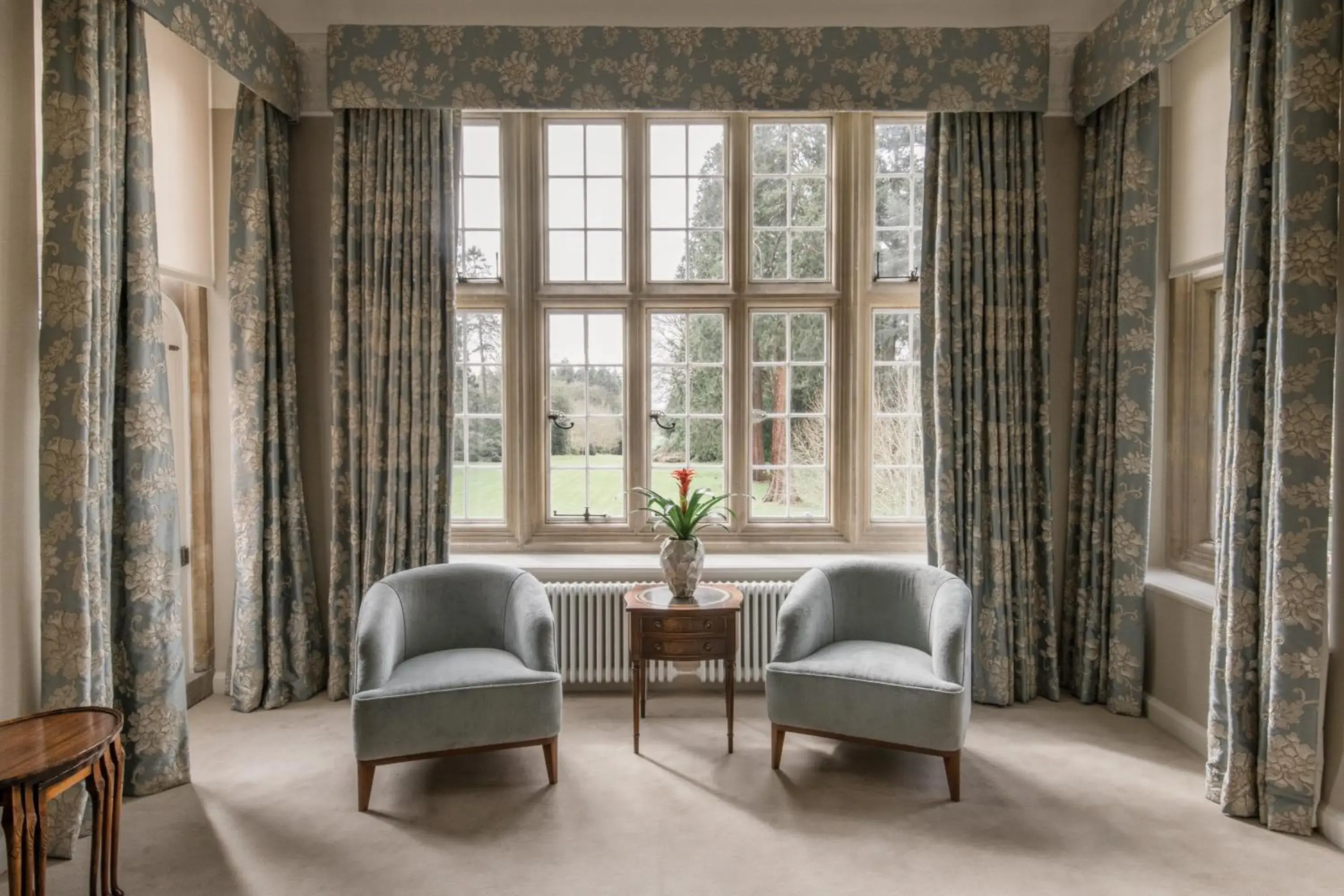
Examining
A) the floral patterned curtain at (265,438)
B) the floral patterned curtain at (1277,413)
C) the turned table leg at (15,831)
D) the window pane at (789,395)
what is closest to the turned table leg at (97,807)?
the turned table leg at (15,831)

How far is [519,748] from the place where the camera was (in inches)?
136

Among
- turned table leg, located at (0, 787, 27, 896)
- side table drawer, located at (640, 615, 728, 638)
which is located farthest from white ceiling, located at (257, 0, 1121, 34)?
turned table leg, located at (0, 787, 27, 896)

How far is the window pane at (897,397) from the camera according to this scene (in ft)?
14.6

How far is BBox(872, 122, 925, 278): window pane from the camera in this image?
4.39 meters

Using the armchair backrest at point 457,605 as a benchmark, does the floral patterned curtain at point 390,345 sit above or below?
above

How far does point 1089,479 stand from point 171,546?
421cm

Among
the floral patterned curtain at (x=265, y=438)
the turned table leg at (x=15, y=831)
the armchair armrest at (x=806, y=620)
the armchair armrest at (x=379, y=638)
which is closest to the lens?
the turned table leg at (x=15, y=831)

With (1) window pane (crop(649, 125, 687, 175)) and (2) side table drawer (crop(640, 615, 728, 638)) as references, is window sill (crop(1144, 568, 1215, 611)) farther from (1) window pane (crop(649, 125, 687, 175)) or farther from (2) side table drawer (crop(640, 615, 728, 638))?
(1) window pane (crop(649, 125, 687, 175))

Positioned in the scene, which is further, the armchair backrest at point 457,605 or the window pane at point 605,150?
the window pane at point 605,150

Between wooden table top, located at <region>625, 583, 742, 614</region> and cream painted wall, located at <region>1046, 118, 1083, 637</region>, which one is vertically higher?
cream painted wall, located at <region>1046, 118, 1083, 637</region>

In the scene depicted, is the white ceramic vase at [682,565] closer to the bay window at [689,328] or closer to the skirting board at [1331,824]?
the bay window at [689,328]

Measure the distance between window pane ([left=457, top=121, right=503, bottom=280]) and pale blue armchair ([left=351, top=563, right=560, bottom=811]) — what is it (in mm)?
1793

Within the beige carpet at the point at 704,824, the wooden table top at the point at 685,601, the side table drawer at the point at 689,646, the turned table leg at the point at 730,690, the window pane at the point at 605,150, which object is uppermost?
the window pane at the point at 605,150

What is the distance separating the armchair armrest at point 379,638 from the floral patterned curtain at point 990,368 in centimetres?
264
